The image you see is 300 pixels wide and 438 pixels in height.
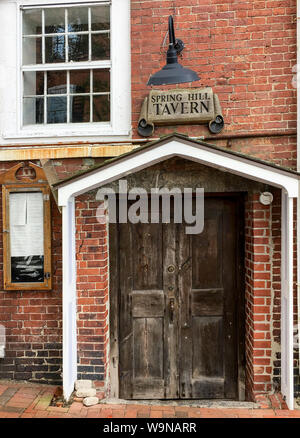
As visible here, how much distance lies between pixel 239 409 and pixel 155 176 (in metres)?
2.58

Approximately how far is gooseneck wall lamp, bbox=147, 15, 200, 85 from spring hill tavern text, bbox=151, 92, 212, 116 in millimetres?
311

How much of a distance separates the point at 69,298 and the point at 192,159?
6.26 ft

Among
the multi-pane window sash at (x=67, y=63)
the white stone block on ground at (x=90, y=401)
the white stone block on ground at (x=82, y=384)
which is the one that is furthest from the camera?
the multi-pane window sash at (x=67, y=63)

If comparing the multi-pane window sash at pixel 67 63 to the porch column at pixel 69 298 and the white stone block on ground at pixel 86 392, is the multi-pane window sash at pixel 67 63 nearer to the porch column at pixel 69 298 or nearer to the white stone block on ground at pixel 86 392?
the porch column at pixel 69 298

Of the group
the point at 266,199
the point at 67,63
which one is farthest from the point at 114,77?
the point at 266,199

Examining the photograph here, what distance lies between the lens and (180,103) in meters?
4.02

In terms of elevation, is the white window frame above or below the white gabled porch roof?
above

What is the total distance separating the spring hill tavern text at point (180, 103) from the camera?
4.00 meters

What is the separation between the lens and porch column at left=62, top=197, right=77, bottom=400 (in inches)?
144

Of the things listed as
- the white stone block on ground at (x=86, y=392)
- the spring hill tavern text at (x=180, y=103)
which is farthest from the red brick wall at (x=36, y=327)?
the spring hill tavern text at (x=180, y=103)

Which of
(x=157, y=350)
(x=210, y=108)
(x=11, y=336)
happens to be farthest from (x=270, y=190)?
(x=11, y=336)

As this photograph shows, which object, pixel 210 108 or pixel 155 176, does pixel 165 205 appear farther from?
pixel 210 108

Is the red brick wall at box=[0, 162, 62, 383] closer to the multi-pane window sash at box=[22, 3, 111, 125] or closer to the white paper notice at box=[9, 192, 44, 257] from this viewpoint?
the white paper notice at box=[9, 192, 44, 257]

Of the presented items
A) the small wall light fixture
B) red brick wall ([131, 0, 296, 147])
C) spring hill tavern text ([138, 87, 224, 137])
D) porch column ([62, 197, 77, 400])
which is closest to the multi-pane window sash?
red brick wall ([131, 0, 296, 147])
